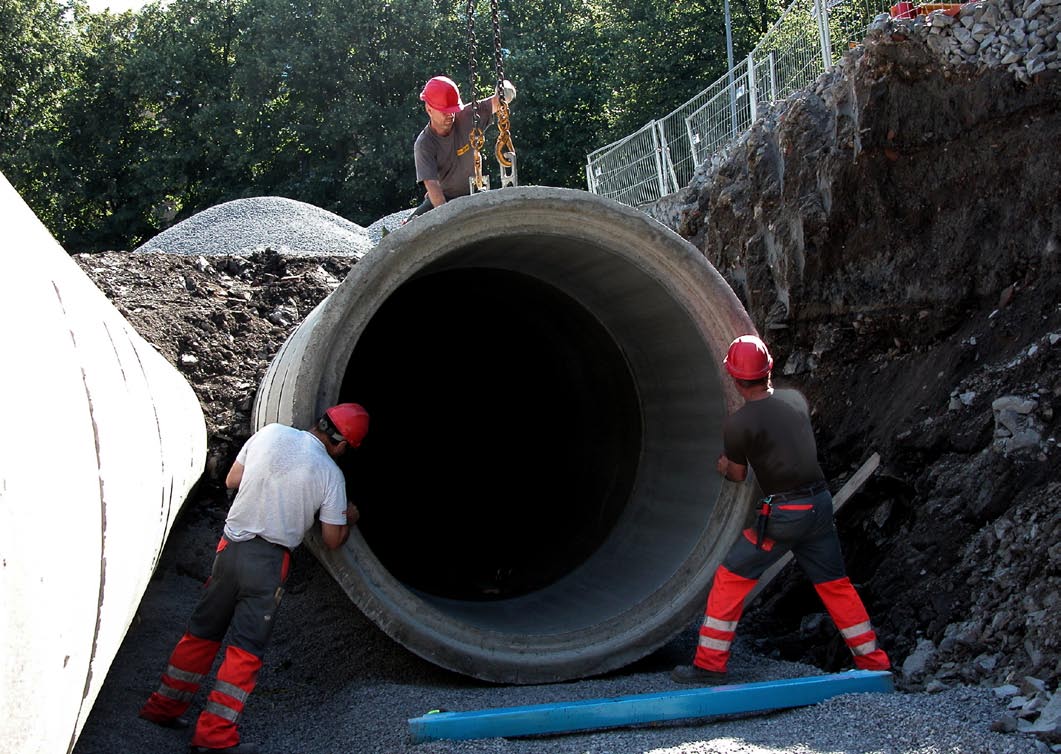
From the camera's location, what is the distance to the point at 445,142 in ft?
21.5

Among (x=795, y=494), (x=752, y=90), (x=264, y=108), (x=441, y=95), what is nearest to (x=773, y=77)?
(x=752, y=90)

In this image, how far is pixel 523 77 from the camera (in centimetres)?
2744

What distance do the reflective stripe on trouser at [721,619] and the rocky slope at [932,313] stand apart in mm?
747

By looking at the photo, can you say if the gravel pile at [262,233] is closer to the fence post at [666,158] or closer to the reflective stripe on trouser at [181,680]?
the fence post at [666,158]

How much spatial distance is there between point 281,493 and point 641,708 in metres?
1.63

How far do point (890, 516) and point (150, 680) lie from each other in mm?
3699

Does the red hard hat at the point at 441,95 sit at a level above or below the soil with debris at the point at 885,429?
above

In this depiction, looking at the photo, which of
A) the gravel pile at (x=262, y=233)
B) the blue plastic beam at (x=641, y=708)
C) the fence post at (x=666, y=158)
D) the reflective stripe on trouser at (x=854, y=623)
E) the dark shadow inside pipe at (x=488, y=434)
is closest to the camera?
the blue plastic beam at (x=641, y=708)

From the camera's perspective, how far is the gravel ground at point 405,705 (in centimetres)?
363

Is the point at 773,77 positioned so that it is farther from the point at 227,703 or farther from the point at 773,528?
the point at 227,703

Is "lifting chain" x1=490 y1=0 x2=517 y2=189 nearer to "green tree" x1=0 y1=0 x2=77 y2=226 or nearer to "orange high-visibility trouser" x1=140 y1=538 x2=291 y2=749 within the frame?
"orange high-visibility trouser" x1=140 y1=538 x2=291 y2=749

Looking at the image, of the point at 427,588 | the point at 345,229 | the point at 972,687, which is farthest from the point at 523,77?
the point at 972,687

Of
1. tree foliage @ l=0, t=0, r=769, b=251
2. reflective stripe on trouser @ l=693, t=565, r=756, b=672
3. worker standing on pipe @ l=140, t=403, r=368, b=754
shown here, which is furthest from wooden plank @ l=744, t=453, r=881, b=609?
Result: tree foliage @ l=0, t=0, r=769, b=251

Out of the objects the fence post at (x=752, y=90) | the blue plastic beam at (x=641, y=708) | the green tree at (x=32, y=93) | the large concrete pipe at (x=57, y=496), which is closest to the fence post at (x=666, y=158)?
the fence post at (x=752, y=90)
